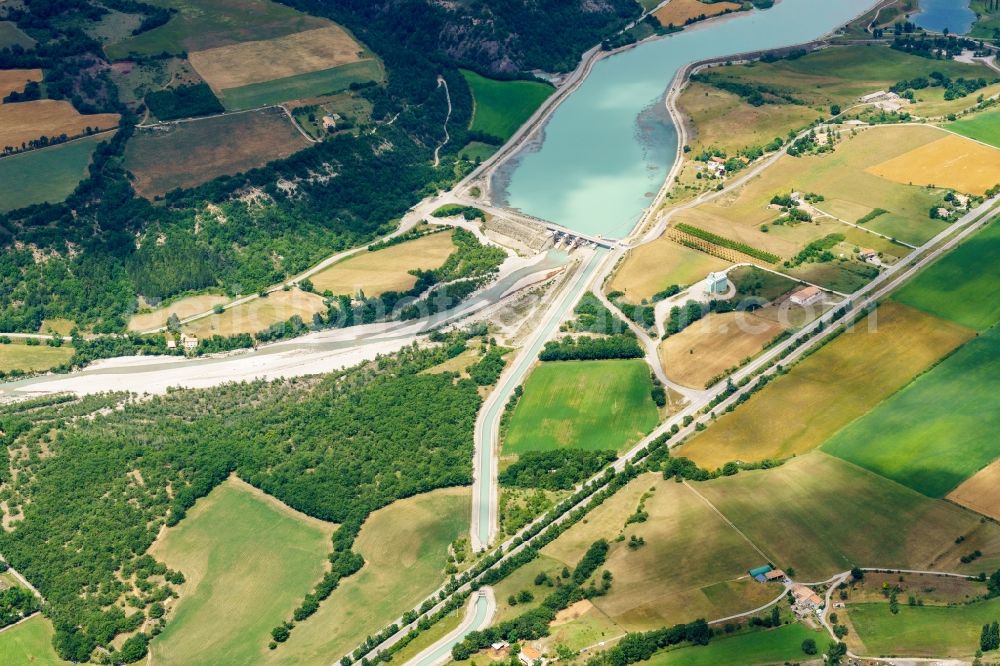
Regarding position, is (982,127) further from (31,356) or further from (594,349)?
(31,356)

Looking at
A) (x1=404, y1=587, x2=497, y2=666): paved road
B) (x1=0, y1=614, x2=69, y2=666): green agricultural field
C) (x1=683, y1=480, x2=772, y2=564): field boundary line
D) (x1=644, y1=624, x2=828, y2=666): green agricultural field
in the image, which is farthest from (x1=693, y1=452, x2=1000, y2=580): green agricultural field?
(x1=0, y1=614, x2=69, y2=666): green agricultural field

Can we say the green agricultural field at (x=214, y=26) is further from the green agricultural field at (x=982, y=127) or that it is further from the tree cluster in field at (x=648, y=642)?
the tree cluster in field at (x=648, y=642)

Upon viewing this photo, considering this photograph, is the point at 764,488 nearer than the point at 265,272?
Yes

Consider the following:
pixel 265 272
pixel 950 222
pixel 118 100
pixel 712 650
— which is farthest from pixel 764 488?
pixel 118 100

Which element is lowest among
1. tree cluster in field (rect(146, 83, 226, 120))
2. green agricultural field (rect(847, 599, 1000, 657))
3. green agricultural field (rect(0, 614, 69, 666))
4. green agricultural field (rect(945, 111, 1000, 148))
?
green agricultural field (rect(0, 614, 69, 666))

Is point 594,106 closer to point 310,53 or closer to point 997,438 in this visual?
point 310,53

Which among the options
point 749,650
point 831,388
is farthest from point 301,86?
point 749,650

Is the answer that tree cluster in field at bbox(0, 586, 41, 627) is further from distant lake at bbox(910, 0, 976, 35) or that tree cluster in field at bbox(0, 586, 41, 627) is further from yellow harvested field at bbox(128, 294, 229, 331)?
distant lake at bbox(910, 0, 976, 35)
